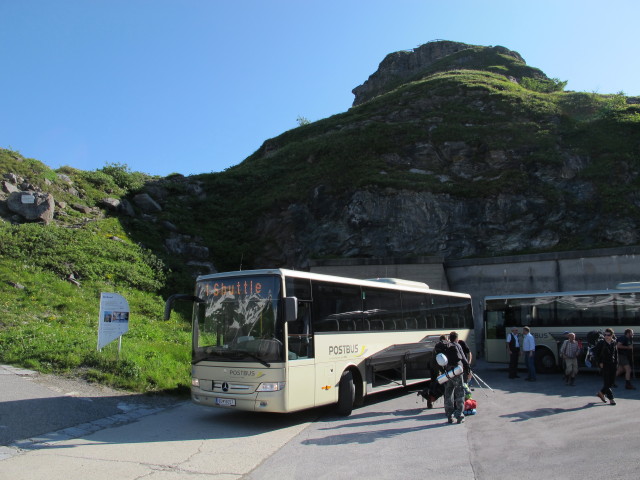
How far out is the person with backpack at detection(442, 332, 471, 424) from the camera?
30.0ft

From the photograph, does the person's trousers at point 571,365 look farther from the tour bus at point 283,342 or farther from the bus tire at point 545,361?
the tour bus at point 283,342

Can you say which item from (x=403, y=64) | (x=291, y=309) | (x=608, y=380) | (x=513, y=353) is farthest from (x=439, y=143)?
(x=403, y=64)

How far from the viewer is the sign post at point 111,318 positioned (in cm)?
1207

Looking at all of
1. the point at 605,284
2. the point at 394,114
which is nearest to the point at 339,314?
the point at 605,284

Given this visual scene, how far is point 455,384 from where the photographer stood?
9.22 m

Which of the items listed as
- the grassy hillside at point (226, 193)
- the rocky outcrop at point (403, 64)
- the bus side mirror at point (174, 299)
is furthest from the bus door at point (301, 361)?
the rocky outcrop at point (403, 64)

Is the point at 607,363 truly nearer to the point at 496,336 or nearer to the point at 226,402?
the point at 226,402

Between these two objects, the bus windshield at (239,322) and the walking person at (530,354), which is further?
the walking person at (530,354)

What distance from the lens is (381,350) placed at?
39.3 ft

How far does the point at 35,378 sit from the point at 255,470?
7425 mm

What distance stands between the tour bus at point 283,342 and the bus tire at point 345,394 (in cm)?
2

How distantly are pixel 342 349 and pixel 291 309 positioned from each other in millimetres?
2311

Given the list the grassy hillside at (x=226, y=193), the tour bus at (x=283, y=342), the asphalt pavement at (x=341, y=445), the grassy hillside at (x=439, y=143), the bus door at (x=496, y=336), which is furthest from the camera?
the grassy hillside at (x=439, y=143)

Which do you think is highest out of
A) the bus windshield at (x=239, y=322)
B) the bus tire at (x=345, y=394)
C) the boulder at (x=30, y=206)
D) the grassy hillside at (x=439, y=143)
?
the grassy hillside at (x=439, y=143)
